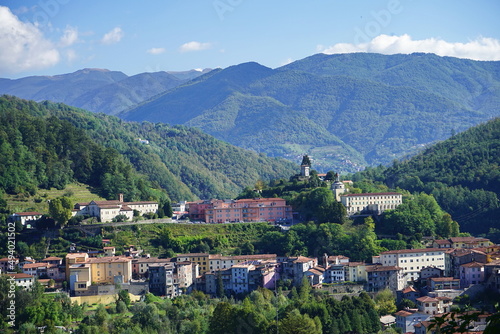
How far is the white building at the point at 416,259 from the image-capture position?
166ft

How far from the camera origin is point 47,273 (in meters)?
50.1

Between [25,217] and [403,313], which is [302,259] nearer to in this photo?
[403,313]

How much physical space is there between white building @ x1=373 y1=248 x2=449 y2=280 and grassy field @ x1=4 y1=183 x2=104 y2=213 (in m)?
24.4

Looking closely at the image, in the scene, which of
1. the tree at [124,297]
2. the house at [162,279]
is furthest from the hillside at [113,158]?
the tree at [124,297]

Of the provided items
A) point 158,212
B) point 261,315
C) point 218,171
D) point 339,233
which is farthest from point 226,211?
point 218,171

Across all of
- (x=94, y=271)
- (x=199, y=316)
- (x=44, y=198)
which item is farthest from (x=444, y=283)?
(x=44, y=198)

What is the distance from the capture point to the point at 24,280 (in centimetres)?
4756

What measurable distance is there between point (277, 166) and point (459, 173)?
6994 centimetres

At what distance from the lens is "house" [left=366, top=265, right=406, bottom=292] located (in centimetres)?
4856

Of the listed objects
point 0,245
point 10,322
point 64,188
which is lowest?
point 10,322

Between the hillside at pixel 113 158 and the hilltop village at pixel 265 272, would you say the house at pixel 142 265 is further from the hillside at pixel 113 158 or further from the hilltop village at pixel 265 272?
the hillside at pixel 113 158

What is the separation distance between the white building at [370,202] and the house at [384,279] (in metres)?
11.9

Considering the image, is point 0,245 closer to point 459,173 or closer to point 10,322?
point 10,322

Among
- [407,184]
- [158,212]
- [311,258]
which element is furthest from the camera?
[407,184]
